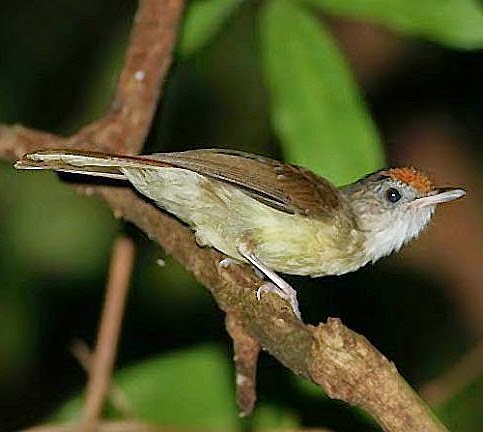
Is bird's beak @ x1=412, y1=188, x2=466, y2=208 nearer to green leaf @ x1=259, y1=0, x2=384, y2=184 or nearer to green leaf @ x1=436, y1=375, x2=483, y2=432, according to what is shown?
green leaf @ x1=259, y1=0, x2=384, y2=184

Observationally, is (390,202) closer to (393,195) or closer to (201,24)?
(393,195)

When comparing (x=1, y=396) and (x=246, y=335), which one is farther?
(x=1, y=396)

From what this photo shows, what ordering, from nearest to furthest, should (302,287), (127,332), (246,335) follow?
(246,335) < (302,287) < (127,332)

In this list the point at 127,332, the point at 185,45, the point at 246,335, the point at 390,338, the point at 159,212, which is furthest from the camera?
the point at 127,332

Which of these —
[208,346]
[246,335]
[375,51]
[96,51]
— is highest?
[375,51]

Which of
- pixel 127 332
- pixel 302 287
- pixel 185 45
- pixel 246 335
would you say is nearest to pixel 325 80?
pixel 185 45

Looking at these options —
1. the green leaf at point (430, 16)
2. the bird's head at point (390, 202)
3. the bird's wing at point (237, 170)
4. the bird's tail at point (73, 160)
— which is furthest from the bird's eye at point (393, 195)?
the bird's tail at point (73, 160)

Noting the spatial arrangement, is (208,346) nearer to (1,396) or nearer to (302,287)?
(302,287)
